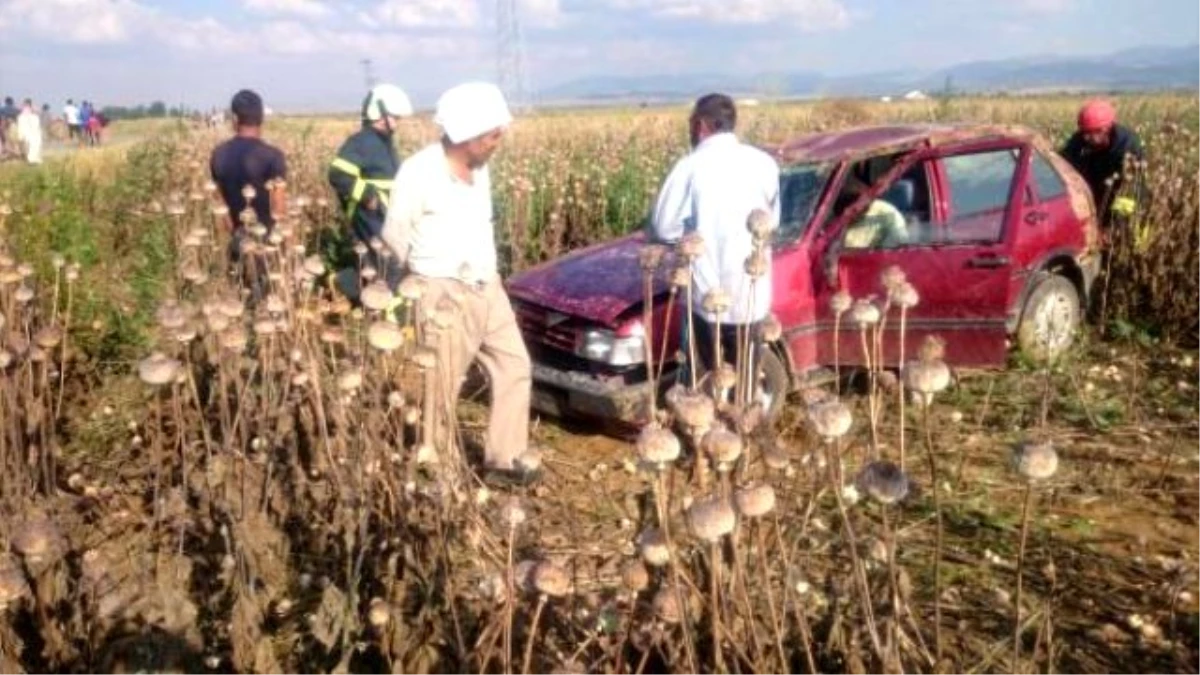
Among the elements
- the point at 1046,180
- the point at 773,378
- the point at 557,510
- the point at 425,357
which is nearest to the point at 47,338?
the point at 425,357

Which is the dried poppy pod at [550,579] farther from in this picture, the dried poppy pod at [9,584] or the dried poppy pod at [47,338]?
the dried poppy pod at [47,338]

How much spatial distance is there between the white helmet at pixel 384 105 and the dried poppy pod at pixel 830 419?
18.0 feet

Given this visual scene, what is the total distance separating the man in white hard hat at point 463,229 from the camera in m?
4.41

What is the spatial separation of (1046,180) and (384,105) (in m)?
4.23

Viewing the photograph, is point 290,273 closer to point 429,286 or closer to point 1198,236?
point 429,286

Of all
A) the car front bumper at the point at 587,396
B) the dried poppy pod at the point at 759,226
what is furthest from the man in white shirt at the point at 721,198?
the dried poppy pod at the point at 759,226

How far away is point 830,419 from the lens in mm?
1996

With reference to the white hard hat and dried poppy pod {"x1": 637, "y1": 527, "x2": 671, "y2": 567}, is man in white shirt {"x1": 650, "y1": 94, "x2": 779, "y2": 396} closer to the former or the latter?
the white hard hat

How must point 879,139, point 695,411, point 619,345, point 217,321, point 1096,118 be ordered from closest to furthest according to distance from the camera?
point 695,411
point 217,321
point 619,345
point 879,139
point 1096,118

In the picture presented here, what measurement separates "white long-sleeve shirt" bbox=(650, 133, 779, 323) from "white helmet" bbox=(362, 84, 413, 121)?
282 centimetres

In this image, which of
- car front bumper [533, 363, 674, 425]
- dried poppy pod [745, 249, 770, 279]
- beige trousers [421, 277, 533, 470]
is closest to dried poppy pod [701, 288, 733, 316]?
dried poppy pod [745, 249, 770, 279]

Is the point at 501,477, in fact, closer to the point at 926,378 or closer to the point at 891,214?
the point at 891,214

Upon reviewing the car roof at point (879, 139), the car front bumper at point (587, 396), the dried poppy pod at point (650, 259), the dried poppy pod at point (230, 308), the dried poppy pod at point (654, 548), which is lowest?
the car front bumper at point (587, 396)

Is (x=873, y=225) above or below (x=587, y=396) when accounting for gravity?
above
